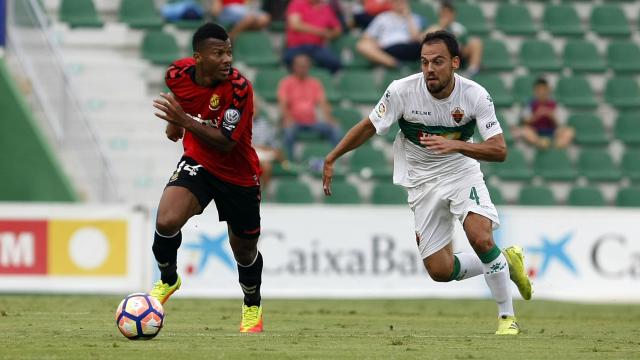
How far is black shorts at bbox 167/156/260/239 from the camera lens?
9625 mm

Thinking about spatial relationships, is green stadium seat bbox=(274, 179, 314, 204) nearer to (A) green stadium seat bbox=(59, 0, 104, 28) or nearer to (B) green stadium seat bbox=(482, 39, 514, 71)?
(A) green stadium seat bbox=(59, 0, 104, 28)

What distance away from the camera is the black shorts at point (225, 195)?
9625 millimetres

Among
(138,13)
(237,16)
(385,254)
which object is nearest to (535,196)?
(385,254)

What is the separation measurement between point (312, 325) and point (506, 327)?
194 cm

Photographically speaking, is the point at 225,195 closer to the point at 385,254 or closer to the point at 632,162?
the point at 385,254

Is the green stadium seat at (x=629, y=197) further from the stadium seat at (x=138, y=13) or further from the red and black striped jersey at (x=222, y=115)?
the red and black striped jersey at (x=222, y=115)

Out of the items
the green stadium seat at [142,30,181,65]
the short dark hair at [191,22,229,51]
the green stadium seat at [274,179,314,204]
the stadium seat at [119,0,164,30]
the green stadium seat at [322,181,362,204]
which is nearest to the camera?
the short dark hair at [191,22,229,51]

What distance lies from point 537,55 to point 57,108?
8689 mm

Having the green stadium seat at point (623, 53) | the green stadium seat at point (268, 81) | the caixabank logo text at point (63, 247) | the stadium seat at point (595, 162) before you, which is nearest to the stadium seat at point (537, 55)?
the green stadium seat at point (623, 53)

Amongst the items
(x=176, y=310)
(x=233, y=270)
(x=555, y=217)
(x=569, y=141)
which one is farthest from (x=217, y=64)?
(x=569, y=141)

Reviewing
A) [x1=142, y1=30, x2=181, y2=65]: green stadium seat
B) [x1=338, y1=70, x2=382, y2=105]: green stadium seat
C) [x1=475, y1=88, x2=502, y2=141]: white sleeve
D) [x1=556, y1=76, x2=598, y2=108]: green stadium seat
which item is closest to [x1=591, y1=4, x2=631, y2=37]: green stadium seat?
[x1=556, y1=76, x2=598, y2=108]: green stadium seat

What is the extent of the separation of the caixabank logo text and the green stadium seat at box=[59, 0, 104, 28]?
4.46m

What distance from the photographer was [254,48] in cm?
1980

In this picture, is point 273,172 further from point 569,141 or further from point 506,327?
point 506,327
